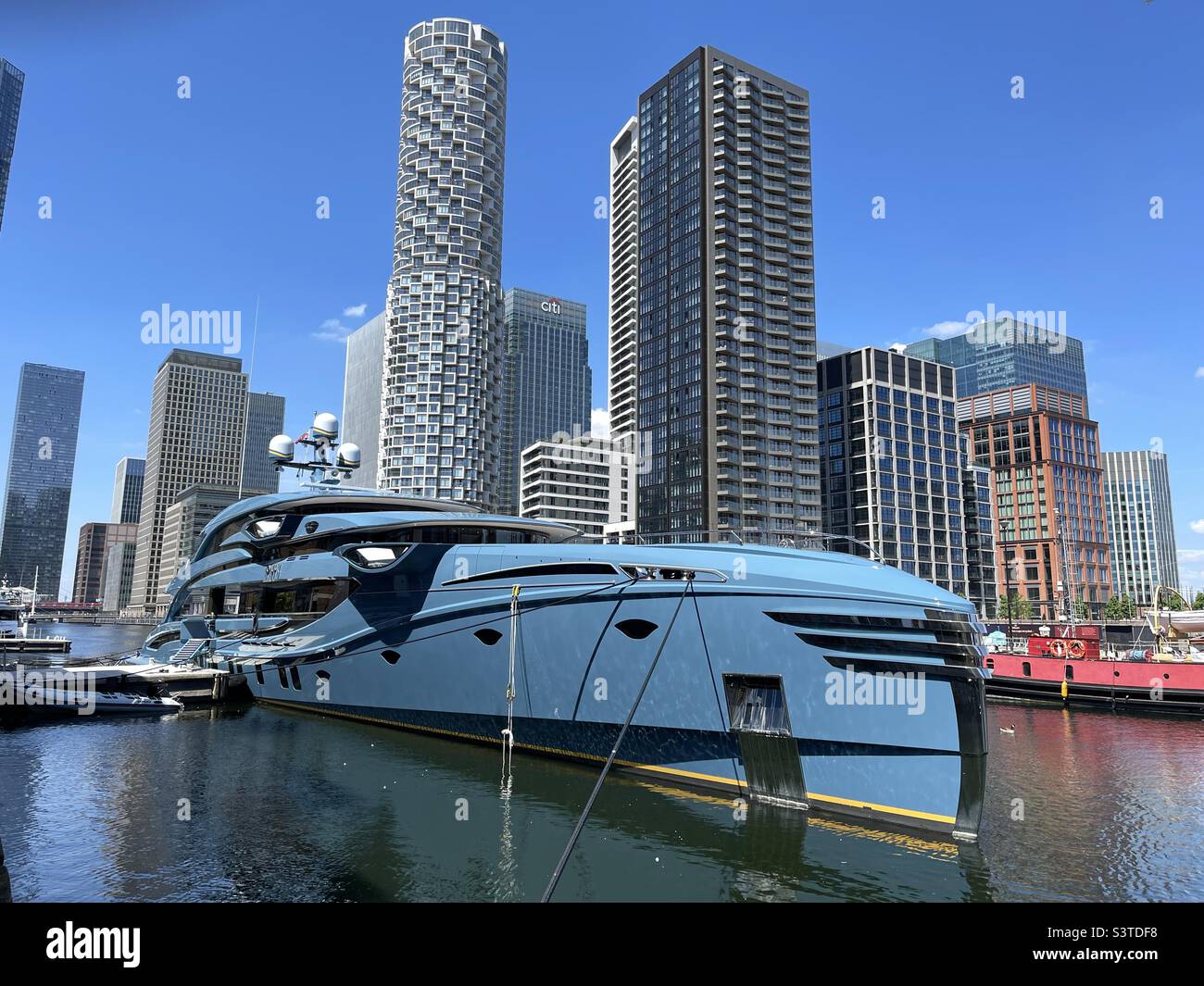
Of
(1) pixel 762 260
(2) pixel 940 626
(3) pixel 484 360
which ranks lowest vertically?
(2) pixel 940 626

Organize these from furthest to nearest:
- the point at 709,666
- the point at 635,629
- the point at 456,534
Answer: the point at 456,534, the point at 635,629, the point at 709,666

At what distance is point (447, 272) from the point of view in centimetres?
13875

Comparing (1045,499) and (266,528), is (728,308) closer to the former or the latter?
(1045,499)

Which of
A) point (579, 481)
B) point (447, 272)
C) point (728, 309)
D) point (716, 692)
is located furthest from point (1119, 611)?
point (716, 692)

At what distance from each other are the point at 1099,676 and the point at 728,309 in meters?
81.9

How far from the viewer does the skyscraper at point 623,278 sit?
133875mm

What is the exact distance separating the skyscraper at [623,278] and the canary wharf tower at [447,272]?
2345 centimetres

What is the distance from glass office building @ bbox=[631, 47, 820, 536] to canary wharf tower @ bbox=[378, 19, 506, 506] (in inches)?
1251

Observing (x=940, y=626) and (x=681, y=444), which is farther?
(x=681, y=444)

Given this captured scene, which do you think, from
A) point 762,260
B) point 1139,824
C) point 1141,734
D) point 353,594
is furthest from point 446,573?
point 762,260

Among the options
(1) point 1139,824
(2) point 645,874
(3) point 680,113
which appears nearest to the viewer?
(2) point 645,874
